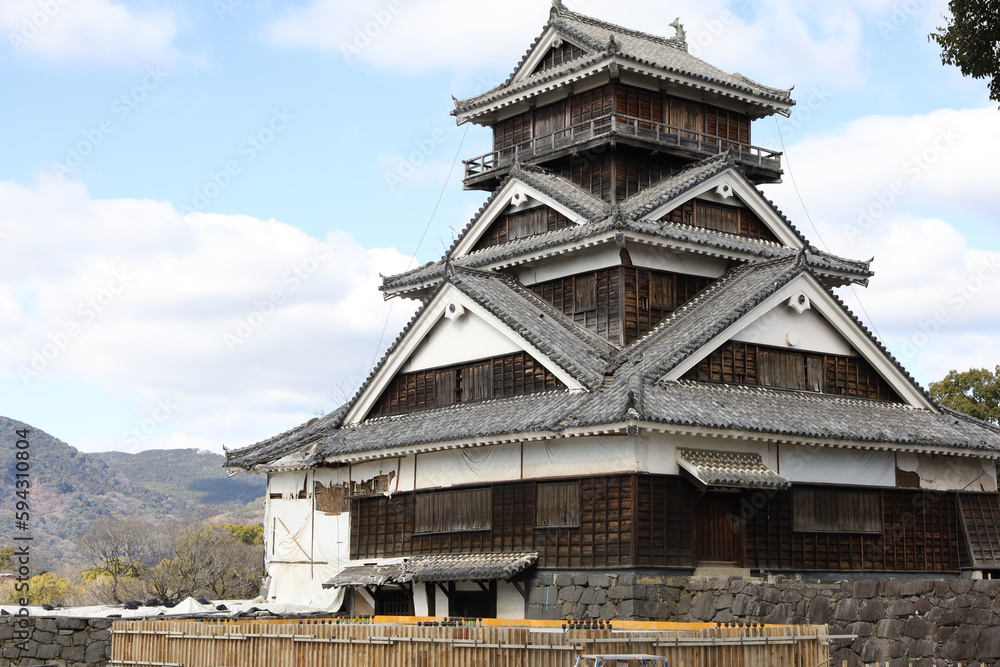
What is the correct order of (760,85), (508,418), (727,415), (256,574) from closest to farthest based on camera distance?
(727,415) < (508,418) < (760,85) < (256,574)

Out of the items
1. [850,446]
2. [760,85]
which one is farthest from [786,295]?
[760,85]

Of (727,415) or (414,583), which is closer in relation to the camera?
(727,415)

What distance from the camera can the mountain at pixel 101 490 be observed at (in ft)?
→ 443

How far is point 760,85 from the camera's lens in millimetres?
35312

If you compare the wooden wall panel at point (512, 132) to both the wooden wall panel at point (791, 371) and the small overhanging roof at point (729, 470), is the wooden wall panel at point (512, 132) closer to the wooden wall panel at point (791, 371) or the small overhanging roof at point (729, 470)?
the wooden wall panel at point (791, 371)

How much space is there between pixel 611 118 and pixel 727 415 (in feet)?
35.2

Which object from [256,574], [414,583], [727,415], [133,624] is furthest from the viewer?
[256,574]

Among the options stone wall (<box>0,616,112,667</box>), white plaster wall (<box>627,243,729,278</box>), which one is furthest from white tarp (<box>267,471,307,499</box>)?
white plaster wall (<box>627,243,729,278</box>)

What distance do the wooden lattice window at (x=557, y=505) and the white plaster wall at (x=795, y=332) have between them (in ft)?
19.1

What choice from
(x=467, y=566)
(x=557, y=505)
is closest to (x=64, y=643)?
(x=467, y=566)

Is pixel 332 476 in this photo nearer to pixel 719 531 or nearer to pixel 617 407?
pixel 617 407

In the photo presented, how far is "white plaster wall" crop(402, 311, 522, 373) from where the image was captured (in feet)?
96.8

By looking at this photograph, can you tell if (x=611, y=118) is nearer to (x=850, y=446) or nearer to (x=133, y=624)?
(x=850, y=446)

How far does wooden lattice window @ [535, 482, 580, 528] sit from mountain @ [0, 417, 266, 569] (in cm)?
9637
